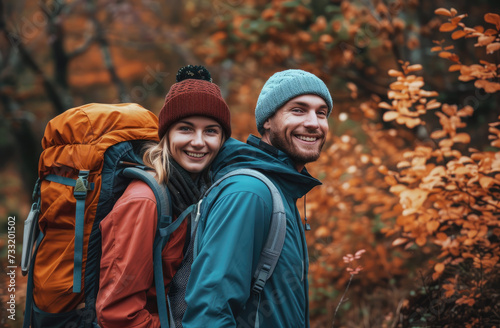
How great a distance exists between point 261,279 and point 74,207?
117cm

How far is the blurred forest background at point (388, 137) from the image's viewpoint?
3270 millimetres

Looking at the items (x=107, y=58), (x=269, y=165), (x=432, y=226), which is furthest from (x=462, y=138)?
(x=107, y=58)

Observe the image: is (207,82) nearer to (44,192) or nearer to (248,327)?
(44,192)

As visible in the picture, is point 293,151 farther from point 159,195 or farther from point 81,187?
point 81,187

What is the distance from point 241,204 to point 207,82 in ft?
3.68

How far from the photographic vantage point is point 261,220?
1871 millimetres

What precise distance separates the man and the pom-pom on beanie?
0.24 m

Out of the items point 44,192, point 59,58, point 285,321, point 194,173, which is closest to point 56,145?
point 44,192

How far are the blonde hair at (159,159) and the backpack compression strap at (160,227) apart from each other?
0.06m

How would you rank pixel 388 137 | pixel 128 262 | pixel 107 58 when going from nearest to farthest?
pixel 128 262 < pixel 388 137 < pixel 107 58

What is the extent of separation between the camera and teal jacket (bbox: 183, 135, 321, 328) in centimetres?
173

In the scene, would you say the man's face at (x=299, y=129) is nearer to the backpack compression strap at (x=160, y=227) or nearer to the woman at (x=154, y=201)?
the woman at (x=154, y=201)

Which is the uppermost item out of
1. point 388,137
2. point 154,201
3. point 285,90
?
point 388,137

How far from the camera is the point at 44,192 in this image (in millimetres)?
2453
